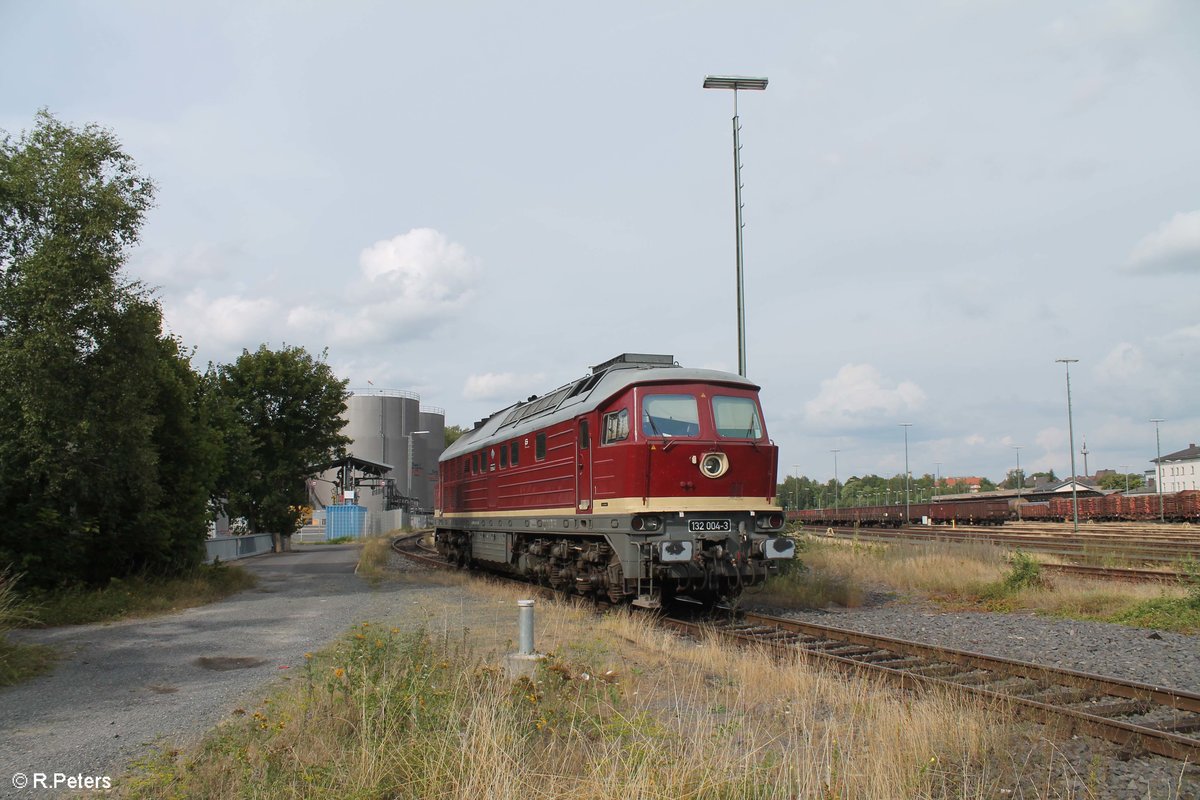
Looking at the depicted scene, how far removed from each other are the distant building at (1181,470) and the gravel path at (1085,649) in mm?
116639

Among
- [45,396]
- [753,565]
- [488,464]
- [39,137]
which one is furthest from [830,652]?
[39,137]

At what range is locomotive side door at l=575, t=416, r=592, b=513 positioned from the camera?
13.3 m

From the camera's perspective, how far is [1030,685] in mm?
7898

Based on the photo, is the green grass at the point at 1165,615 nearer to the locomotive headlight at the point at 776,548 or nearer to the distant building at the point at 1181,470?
the locomotive headlight at the point at 776,548

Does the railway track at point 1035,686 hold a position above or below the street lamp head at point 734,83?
below

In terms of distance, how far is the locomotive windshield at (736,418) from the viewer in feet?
42.2

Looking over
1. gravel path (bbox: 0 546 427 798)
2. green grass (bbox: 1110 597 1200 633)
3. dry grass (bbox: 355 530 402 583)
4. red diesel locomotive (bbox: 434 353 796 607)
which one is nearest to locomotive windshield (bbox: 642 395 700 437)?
red diesel locomotive (bbox: 434 353 796 607)

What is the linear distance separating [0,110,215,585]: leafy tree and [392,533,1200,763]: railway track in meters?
10.4

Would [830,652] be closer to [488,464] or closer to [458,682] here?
[458,682]

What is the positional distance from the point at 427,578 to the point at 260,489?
19358mm

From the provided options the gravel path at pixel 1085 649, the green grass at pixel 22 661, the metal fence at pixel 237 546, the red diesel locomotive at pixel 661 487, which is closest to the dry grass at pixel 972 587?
the gravel path at pixel 1085 649

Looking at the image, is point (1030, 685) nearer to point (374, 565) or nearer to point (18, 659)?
point (18, 659)

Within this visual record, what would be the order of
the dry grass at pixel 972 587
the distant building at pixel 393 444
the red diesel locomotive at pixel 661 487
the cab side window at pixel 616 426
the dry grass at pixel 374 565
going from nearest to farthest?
the red diesel locomotive at pixel 661 487 < the cab side window at pixel 616 426 < the dry grass at pixel 972 587 < the dry grass at pixel 374 565 < the distant building at pixel 393 444

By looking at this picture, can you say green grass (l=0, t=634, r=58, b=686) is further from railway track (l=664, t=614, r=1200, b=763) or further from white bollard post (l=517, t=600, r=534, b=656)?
railway track (l=664, t=614, r=1200, b=763)
